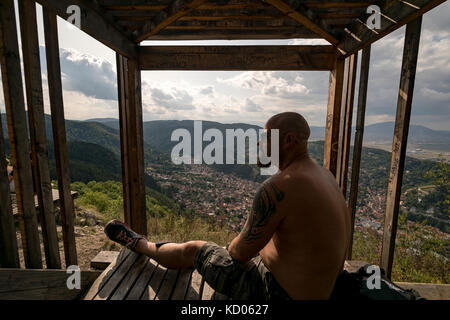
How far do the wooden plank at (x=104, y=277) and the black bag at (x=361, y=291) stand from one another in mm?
1786

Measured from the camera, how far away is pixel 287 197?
1315mm

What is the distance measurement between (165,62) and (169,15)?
90cm

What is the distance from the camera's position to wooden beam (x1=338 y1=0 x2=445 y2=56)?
1582 millimetres

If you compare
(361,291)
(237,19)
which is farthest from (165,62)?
(361,291)

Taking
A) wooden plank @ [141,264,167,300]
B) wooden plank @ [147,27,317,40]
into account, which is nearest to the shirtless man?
wooden plank @ [141,264,167,300]

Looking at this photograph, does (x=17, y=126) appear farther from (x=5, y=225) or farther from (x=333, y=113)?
(x=333, y=113)

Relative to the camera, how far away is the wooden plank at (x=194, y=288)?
189 cm

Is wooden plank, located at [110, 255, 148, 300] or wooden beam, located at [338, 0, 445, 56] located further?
wooden plank, located at [110, 255, 148, 300]

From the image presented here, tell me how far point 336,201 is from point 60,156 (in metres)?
2.23

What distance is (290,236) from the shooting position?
1.38 m

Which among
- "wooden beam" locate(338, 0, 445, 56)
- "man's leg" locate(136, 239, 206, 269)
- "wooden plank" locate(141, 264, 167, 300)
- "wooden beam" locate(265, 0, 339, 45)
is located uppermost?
"wooden beam" locate(265, 0, 339, 45)

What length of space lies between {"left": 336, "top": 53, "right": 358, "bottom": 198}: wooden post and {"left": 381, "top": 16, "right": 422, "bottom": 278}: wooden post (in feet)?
2.33

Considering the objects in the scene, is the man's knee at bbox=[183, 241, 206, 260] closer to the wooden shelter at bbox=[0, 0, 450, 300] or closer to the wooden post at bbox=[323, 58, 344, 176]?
the wooden shelter at bbox=[0, 0, 450, 300]
